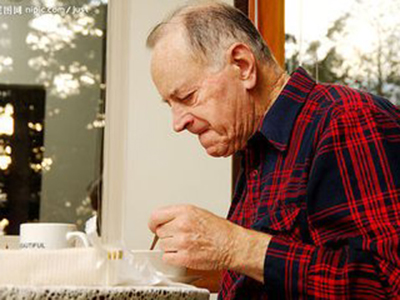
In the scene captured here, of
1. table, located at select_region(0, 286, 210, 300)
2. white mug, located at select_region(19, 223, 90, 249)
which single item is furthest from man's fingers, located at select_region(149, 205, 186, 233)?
table, located at select_region(0, 286, 210, 300)

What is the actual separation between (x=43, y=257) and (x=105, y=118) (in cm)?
159

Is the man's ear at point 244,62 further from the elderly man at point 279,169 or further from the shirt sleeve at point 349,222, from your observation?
the shirt sleeve at point 349,222

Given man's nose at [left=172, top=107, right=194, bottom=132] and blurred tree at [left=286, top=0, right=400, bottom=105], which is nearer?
man's nose at [left=172, top=107, right=194, bottom=132]

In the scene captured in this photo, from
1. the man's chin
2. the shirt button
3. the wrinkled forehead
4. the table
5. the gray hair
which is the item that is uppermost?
the gray hair

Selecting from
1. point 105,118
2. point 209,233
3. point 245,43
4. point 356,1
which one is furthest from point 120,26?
point 209,233

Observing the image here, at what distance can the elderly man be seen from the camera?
99 centimetres

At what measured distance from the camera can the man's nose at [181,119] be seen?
1.29 metres

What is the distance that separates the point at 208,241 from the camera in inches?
40.4

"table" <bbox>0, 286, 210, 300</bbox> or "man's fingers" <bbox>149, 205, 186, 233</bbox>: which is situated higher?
"man's fingers" <bbox>149, 205, 186, 233</bbox>

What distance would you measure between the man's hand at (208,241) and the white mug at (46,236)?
0.13m

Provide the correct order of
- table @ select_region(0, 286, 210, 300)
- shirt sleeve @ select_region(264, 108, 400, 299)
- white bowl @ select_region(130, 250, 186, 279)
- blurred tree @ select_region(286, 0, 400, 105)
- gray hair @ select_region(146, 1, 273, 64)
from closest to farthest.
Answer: table @ select_region(0, 286, 210, 300), shirt sleeve @ select_region(264, 108, 400, 299), gray hair @ select_region(146, 1, 273, 64), white bowl @ select_region(130, 250, 186, 279), blurred tree @ select_region(286, 0, 400, 105)

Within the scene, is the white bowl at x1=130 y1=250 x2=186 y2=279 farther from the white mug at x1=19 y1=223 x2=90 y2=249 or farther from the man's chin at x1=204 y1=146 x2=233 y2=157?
the white mug at x1=19 y1=223 x2=90 y2=249

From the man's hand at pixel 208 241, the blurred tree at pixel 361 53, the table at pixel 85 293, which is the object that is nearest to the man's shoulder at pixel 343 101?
the man's hand at pixel 208 241

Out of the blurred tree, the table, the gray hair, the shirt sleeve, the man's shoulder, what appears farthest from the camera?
the blurred tree
